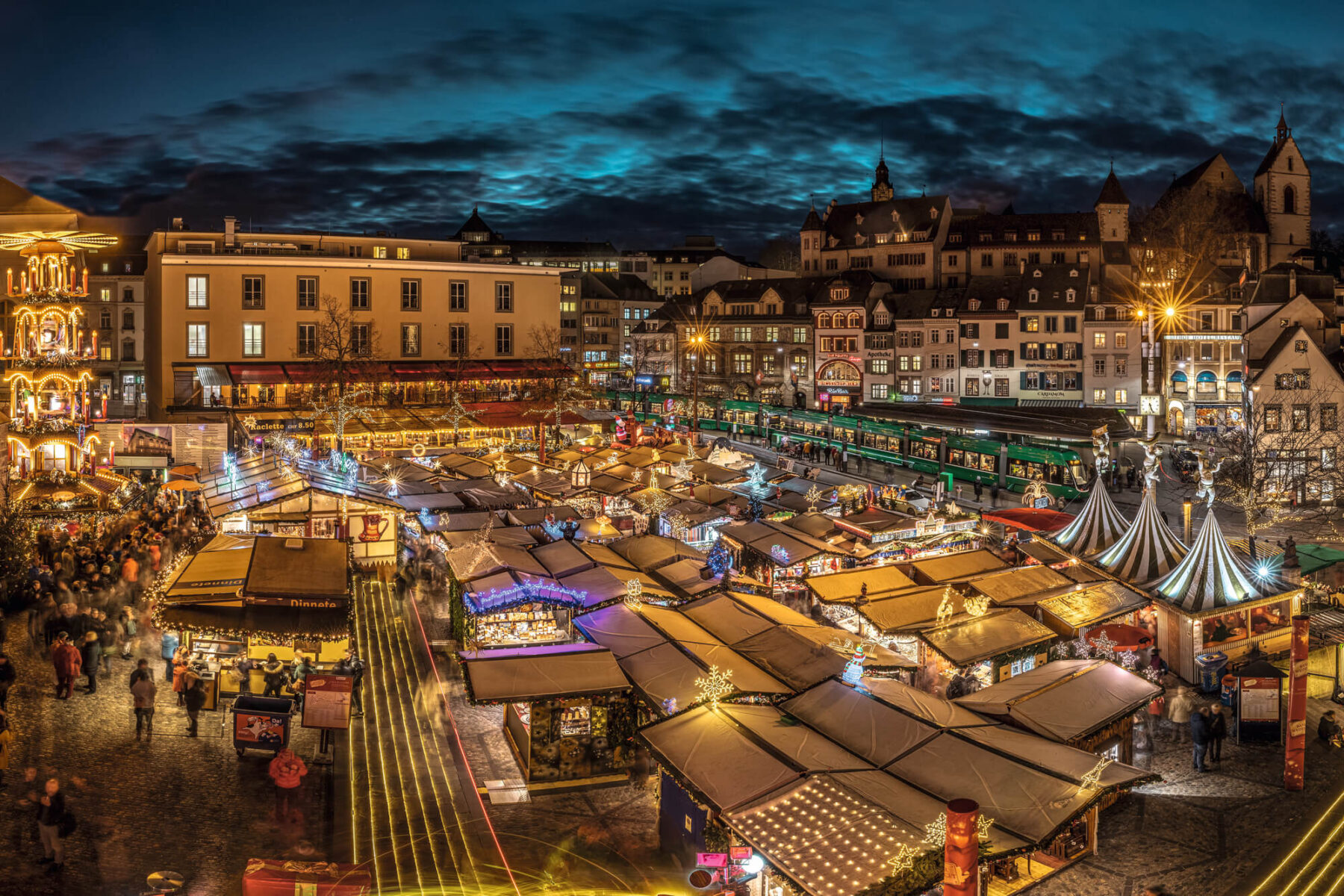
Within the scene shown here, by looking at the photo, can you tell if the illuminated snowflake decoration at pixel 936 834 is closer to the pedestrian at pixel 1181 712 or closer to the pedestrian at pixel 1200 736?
the pedestrian at pixel 1200 736

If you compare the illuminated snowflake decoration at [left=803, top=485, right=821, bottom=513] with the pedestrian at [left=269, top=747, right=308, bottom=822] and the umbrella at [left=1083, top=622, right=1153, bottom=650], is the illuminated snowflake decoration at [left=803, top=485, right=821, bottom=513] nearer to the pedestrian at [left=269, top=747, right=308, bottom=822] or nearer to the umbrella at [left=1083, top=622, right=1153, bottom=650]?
the umbrella at [left=1083, top=622, right=1153, bottom=650]

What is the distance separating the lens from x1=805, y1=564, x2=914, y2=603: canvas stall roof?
16.5 metres

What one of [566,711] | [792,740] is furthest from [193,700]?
[792,740]

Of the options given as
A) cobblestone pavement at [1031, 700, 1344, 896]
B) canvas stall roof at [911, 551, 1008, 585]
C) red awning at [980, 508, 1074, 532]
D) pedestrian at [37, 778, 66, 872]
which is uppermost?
canvas stall roof at [911, 551, 1008, 585]

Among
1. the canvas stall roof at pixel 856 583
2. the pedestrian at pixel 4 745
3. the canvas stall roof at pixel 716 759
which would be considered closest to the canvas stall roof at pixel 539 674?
the canvas stall roof at pixel 716 759

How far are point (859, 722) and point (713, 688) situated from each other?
164 cm

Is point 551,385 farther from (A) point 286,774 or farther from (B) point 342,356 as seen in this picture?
(A) point 286,774

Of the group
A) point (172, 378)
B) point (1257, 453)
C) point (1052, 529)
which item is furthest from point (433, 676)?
point (172, 378)

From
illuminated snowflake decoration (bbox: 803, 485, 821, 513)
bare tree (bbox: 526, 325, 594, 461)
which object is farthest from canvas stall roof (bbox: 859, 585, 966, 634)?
bare tree (bbox: 526, 325, 594, 461)

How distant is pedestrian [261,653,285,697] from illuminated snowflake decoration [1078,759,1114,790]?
33.0 ft

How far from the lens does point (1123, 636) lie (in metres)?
16.6

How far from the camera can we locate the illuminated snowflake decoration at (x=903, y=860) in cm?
789

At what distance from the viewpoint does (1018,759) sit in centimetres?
981

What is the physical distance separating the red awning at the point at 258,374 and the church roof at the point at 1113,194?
5473cm
